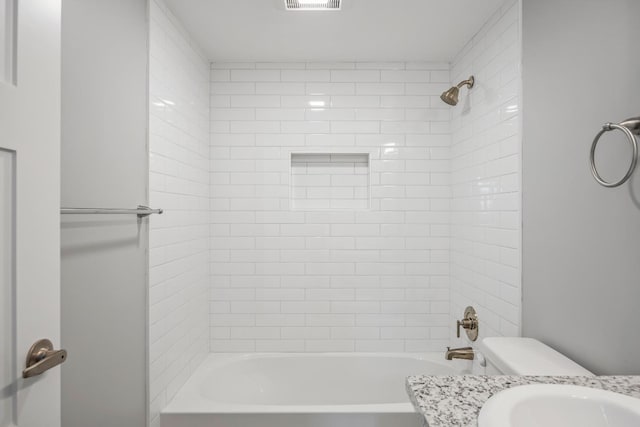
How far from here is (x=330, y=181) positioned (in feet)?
8.55

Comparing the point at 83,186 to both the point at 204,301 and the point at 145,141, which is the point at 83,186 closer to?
the point at 145,141

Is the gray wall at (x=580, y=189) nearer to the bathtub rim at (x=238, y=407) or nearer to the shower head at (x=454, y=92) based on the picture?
the shower head at (x=454, y=92)

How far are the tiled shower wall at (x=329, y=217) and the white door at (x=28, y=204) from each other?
166cm

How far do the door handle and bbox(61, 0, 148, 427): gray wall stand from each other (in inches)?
14.0

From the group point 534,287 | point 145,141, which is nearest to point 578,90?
point 534,287

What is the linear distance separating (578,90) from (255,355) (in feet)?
7.77

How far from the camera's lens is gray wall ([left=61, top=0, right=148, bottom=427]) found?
45.0 inches

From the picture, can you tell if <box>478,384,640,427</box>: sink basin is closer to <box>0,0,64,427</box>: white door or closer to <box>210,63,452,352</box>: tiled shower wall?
<box>0,0,64,427</box>: white door

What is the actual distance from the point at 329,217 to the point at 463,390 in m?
1.78

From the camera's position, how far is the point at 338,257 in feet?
8.23

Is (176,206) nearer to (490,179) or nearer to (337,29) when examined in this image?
(337,29)

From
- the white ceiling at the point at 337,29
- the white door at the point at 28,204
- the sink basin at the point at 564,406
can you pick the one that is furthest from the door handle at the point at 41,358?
the white ceiling at the point at 337,29

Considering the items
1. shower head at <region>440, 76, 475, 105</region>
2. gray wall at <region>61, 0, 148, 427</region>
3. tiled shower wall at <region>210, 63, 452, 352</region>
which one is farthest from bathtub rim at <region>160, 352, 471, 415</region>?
shower head at <region>440, 76, 475, 105</region>

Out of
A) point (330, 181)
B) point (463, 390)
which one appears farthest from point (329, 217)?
point (463, 390)
